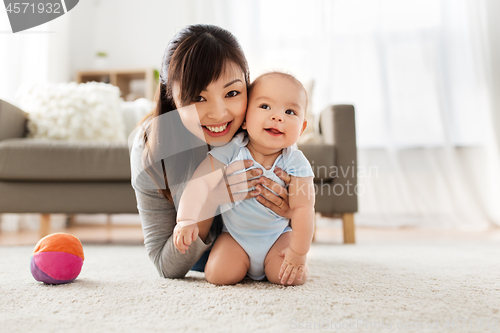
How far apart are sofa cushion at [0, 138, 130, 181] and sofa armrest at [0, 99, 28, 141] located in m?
0.13

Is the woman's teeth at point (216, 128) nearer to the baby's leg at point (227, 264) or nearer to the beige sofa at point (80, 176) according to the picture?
the baby's leg at point (227, 264)

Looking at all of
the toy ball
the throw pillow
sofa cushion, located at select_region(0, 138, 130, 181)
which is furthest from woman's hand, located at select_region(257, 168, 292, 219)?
the throw pillow

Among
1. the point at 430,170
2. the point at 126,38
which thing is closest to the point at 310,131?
the point at 430,170

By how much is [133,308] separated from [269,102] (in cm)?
47

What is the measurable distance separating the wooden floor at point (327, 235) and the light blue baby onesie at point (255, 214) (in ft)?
3.14

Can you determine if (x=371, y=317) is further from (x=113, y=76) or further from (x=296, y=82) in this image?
(x=113, y=76)

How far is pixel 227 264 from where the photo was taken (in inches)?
29.6

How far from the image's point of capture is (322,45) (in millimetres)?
2629

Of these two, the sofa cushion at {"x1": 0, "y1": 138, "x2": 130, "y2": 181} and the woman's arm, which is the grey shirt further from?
the sofa cushion at {"x1": 0, "y1": 138, "x2": 130, "y2": 181}

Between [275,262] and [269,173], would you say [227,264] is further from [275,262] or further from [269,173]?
[269,173]

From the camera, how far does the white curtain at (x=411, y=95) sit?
2387 mm

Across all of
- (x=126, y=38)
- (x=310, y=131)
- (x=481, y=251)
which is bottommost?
(x=481, y=251)

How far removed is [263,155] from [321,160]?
718 mm

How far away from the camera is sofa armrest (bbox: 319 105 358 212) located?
4.93ft
